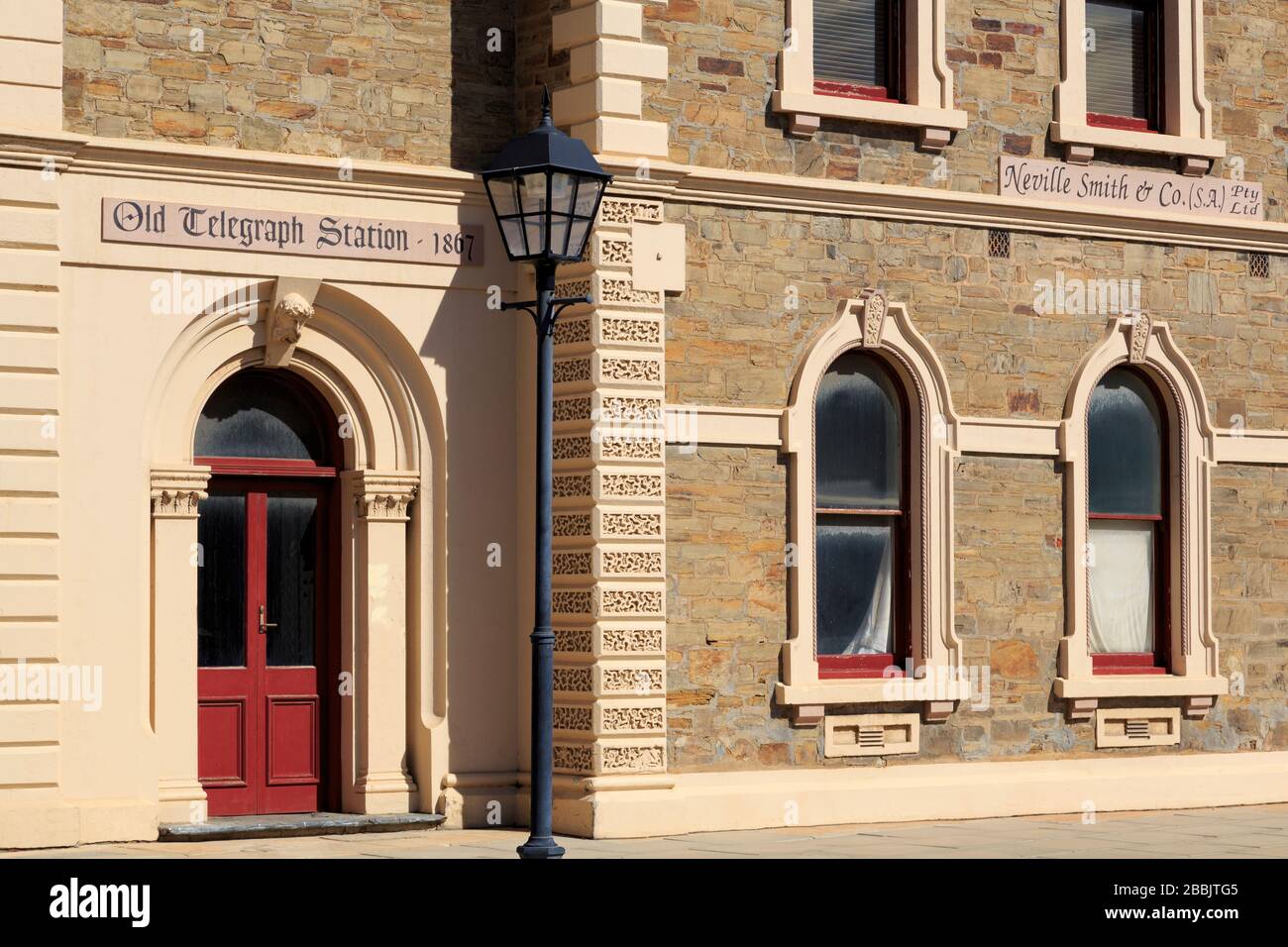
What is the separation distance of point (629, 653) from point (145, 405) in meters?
3.55

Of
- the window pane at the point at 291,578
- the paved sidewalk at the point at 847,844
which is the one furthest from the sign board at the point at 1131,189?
the window pane at the point at 291,578

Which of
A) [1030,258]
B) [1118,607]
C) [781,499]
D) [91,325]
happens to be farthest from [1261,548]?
[91,325]

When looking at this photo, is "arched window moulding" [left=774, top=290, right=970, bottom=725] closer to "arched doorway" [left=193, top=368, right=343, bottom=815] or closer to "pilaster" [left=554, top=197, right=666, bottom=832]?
"pilaster" [left=554, top=197, right=666, bottom=832]

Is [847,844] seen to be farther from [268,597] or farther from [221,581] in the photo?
[221,581]

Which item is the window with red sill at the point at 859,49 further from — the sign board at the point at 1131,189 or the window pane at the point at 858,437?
the window pane at the point at 858,437

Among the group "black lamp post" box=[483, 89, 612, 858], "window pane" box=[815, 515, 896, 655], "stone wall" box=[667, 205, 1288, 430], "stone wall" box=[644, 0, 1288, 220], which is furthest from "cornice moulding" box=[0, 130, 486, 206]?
"window pane" box=[815, 515, 896, 655]

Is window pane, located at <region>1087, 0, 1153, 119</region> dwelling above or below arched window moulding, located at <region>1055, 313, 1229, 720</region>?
above

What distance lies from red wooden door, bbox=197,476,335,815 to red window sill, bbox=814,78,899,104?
472 centimetres

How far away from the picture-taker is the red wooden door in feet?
45.8

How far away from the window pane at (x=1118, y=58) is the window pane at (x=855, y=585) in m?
4.01

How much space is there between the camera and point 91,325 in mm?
13312

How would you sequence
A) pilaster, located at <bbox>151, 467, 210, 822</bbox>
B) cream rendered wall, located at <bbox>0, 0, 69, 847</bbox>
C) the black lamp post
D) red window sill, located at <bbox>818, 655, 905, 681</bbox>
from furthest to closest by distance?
red window sill, located at <bbox>818, 655, 905, 681</bbox>, pilaster, located at <bbox>151, 467, 210, 822</bbox>, cream rendered wall, located at <bbox>0, 0, 69, 847</bbox>, the black lamp post

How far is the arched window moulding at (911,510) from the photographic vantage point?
14.9 metres

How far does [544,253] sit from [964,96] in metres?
5.27
